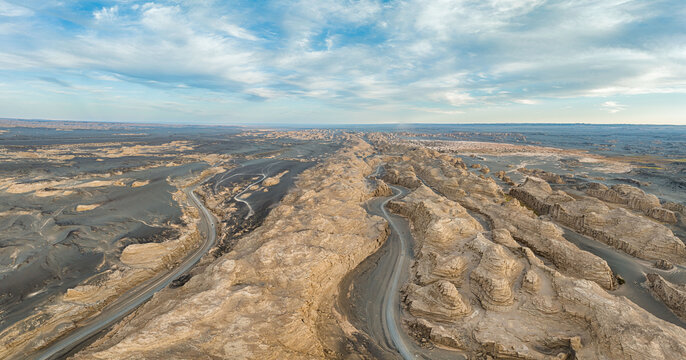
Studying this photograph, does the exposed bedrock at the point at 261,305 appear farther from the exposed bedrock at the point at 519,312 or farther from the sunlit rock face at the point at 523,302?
the sunlit rock face at the point at 523,302

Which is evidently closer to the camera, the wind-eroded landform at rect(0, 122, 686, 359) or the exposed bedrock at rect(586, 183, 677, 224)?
the wind-eroded landform at rect(0, 122, 686, 359)

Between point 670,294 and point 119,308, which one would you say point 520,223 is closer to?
point 670,294

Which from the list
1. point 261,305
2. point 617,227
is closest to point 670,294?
point 617,227

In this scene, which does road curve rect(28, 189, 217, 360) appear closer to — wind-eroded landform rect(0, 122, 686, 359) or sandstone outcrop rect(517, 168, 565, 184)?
wind-eroded landform rect(0, 122, 686, 359)

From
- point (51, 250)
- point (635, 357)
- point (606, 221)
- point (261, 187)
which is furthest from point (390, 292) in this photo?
point (261, 187)

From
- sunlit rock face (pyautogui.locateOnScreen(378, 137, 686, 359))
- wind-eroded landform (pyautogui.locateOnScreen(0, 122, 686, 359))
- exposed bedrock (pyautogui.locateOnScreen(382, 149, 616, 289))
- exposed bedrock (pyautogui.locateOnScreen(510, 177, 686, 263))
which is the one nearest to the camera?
sunlit rock face (pyautogui.locateOnScreen(378, 137, 686, 359))

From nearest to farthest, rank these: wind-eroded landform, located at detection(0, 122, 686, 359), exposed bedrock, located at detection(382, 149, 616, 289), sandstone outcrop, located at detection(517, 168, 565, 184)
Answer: wind-eroded landform, located at detection(0, 122, 686, 359)
exposed bedrock, located at detection(382, 149, 616, 289)
sandstone outcrop, located at detection(517, 168, 565, 184)

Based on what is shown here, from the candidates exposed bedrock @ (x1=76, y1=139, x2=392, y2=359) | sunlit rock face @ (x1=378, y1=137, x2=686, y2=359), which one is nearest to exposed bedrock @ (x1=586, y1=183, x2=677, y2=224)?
sunlit rock face @ (x1=378, y1=137, x2=686, y2=359)
